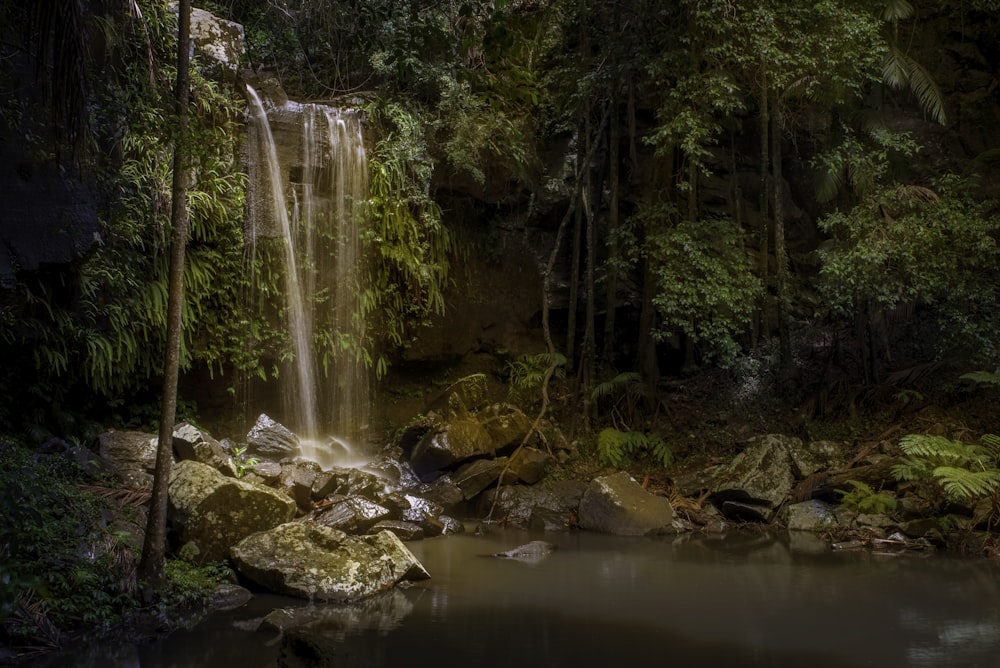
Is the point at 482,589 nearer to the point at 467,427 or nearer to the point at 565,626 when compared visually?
the point at 565,626

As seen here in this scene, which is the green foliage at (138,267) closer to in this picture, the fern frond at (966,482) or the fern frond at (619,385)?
the fern frond at (619,385)

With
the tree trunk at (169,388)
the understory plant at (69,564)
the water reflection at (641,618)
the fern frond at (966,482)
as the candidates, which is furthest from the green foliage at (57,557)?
the fern frond at (966,482)

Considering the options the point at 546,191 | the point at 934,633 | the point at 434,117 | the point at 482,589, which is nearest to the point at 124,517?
the point at 482,589

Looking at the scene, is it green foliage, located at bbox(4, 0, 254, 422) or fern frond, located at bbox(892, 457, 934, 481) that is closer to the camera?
green foliage, located at bbox(4, 0, 254, 422)

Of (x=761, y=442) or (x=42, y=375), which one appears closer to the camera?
(x=42, y=375)

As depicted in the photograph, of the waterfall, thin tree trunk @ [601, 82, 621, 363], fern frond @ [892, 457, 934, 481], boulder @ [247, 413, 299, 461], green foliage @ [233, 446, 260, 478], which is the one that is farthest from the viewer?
thin tree trunk @ [601, 82, 621, 363]

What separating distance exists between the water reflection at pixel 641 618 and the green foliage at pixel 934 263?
3948mm

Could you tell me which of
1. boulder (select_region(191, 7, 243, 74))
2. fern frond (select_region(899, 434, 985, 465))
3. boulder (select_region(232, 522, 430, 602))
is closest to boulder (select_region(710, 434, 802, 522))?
fern frond (select_region(899, 434, 985, 465))

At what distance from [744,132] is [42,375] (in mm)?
13042

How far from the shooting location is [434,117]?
12.7 m

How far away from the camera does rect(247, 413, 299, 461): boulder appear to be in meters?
9.95

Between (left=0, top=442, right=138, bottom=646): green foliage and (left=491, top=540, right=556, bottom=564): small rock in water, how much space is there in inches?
148

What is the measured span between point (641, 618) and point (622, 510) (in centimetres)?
371

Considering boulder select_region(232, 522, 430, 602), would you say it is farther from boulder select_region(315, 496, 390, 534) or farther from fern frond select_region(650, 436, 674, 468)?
fern frond select_region(650, 436, 674, 468)
